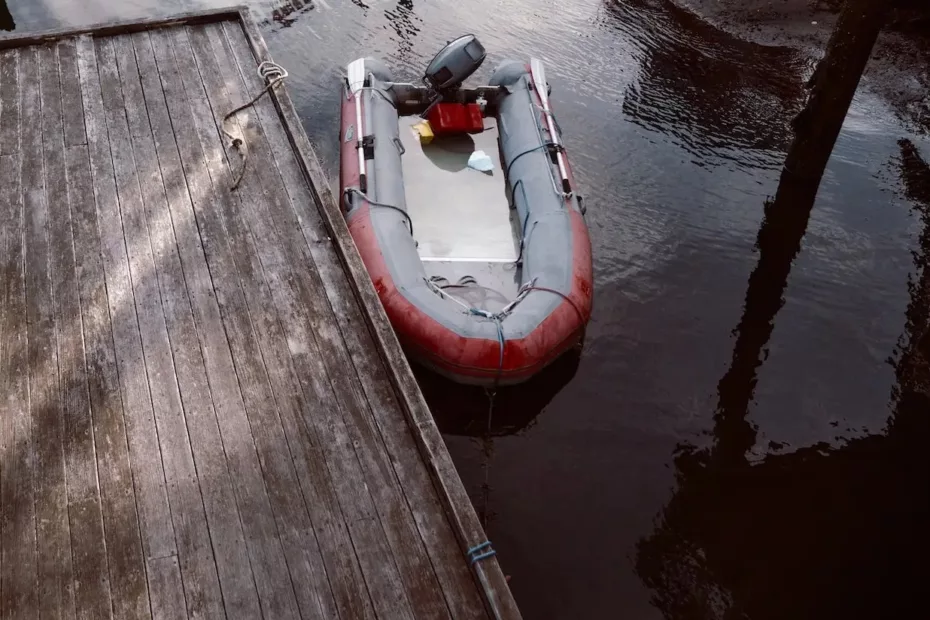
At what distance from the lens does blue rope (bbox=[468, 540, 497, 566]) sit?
272 centimetres

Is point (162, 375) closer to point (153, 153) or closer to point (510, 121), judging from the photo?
point (153, 153)

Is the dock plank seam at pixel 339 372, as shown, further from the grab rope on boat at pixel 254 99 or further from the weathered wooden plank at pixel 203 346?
the weathered wooden plank at pixel 203 346

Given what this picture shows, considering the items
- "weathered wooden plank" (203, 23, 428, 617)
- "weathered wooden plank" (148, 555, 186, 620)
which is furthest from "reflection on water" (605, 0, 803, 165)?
"weathered wooden plank" (148, 555, 186, 620)

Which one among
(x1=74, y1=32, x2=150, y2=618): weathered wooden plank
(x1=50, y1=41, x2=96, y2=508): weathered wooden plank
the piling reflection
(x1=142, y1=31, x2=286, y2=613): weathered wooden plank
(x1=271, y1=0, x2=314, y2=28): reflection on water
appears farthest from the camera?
(x1=271, y1=0, x2=314, y2=28): reflection on water

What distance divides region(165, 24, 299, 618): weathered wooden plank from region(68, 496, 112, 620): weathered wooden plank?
55 centimetres

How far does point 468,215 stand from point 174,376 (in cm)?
372

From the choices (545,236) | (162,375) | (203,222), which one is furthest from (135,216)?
(545,236)

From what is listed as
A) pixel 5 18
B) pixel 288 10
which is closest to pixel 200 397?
pixel 288 10

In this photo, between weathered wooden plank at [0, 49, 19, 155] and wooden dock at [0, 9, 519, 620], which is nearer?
wooden dock at [0, 9, 519, 620]

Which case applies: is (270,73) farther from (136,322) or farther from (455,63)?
(455,63)

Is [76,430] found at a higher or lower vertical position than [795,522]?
higher

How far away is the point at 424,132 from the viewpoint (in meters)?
7.18

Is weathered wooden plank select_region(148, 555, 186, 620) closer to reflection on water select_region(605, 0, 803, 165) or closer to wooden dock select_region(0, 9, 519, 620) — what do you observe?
wooden dock select_region(0, 9, 519, 620)

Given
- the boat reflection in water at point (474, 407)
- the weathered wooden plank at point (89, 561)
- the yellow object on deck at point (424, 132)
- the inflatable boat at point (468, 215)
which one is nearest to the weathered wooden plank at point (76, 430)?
the weathered wooden plank at point (89, 561)
